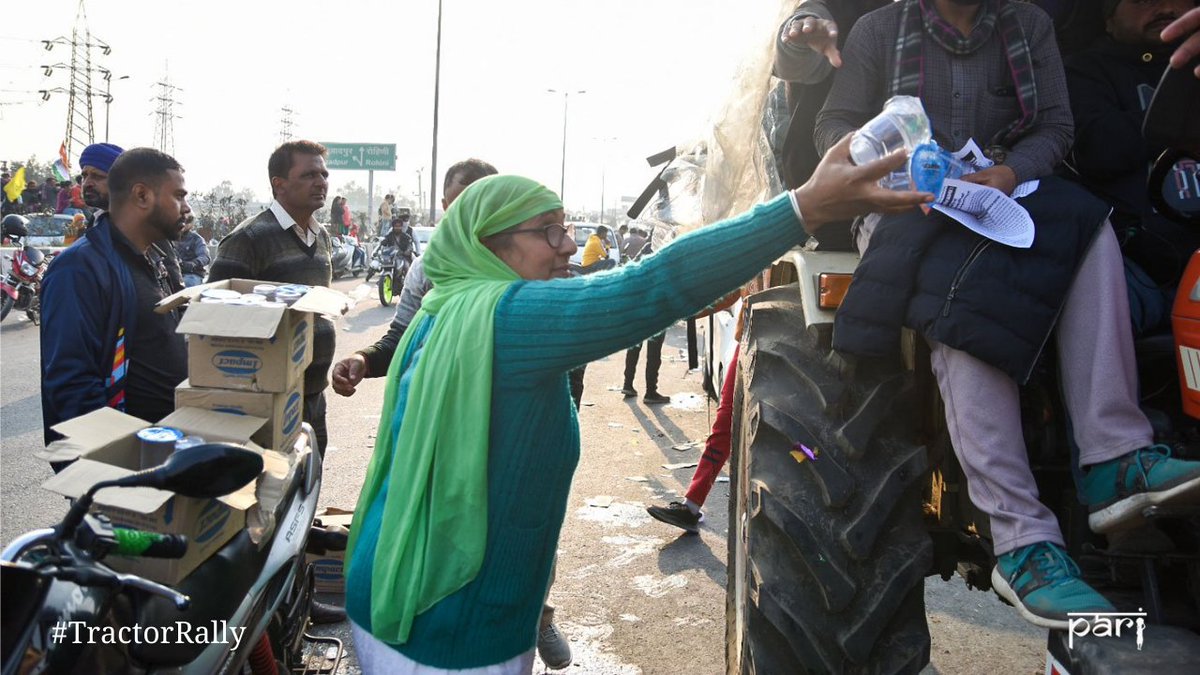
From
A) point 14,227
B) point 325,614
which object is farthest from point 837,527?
point 14,227

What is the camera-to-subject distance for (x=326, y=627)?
15.0 feet

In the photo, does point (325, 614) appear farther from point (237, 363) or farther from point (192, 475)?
point (192, 475)

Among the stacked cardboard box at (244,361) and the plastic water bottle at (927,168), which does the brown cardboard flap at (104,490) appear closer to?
the stacked cardboard box at (244,361)

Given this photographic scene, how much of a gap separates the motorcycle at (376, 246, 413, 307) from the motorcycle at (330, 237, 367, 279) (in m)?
5.39

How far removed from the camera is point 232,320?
310 cm

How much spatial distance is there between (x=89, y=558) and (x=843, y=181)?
166 cm

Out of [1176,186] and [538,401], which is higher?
[1176,186]

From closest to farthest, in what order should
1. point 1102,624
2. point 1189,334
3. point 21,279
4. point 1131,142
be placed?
point 1102,624 → point 1189,334 → point 1131,142 → point 21,279

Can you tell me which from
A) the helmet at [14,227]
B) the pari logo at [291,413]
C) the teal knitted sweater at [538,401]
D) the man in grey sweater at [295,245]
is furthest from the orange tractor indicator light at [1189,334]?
the helmet at [14,227]

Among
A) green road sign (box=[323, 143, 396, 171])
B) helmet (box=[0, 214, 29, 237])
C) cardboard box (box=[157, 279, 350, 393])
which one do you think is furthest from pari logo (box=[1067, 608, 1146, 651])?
green road sign (box=[323, 143, 396, 171])

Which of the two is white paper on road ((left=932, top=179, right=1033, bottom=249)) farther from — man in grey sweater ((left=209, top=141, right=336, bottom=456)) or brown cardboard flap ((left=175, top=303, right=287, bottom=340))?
man in grey sweater ((left=209, top=141, right=336, bottom=456))

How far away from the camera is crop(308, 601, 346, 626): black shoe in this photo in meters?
4.55

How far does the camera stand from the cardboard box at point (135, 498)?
7.74 feet

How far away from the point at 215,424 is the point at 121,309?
741 mm
